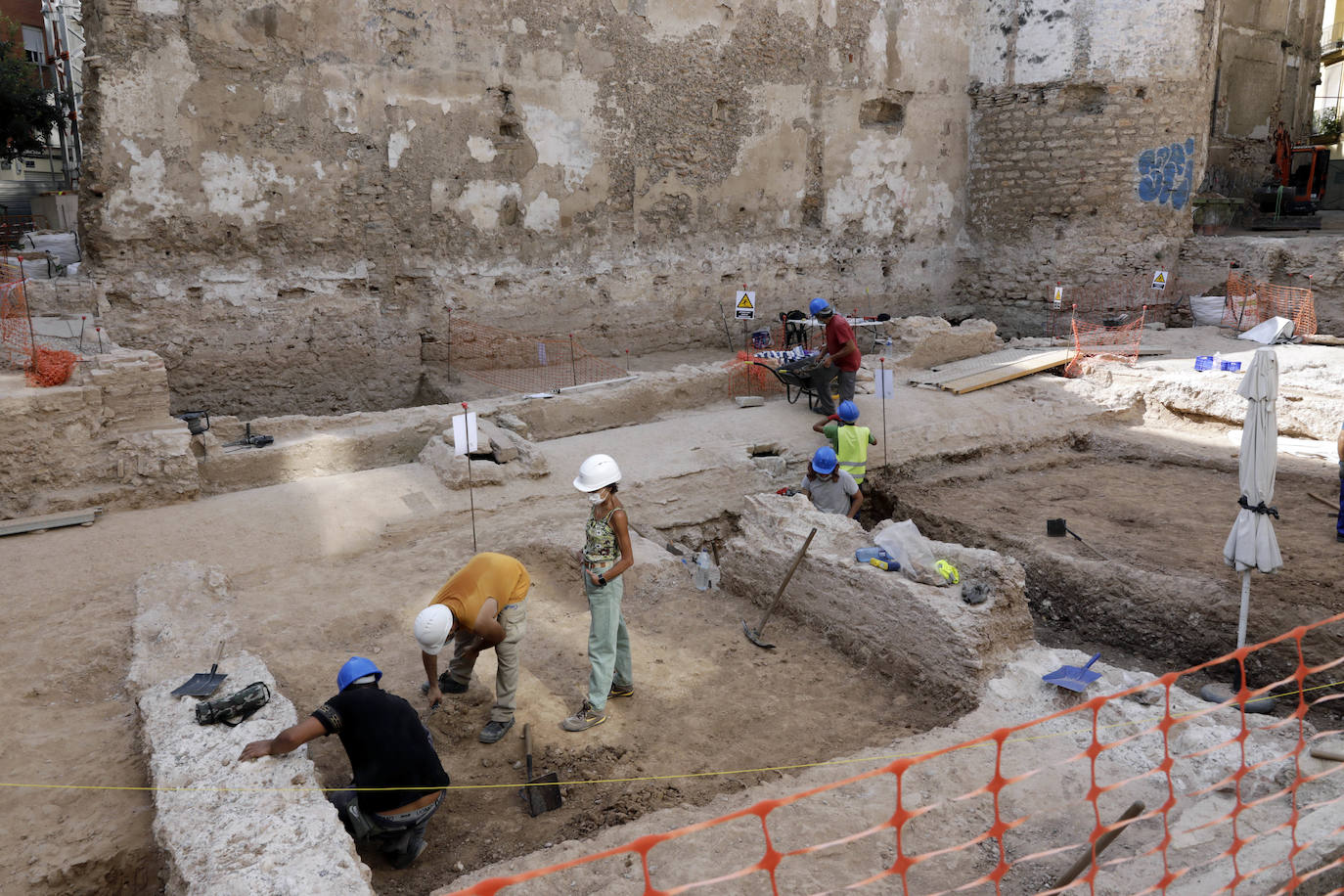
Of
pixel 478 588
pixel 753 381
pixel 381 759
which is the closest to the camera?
pixel 381 759

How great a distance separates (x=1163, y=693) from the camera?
5.42 metres

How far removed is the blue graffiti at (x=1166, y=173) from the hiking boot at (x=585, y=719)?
1550 centimetres

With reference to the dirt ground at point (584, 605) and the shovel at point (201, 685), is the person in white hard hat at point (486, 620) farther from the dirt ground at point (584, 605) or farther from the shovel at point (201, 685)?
the shovel at point (201, 685)

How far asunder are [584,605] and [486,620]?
232 cm

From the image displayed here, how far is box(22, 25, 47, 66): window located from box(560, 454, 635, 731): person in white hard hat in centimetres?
2627

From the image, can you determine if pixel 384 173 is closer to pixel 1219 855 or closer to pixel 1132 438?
pixel 1132 438

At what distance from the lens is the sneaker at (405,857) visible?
4.48 metres

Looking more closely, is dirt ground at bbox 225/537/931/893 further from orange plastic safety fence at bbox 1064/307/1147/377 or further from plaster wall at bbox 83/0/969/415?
orange plastic safety fence at bbox 1064/307/1147/377

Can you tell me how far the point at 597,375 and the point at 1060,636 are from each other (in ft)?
25.0

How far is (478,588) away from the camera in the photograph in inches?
205

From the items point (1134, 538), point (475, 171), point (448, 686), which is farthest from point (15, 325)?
point (1134, 538)

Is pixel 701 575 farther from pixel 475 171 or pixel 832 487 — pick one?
pixel 475 171

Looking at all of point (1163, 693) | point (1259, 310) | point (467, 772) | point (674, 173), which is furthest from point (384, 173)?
point (1259, 310)

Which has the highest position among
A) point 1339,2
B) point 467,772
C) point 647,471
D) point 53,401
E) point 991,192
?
point 1339,2
